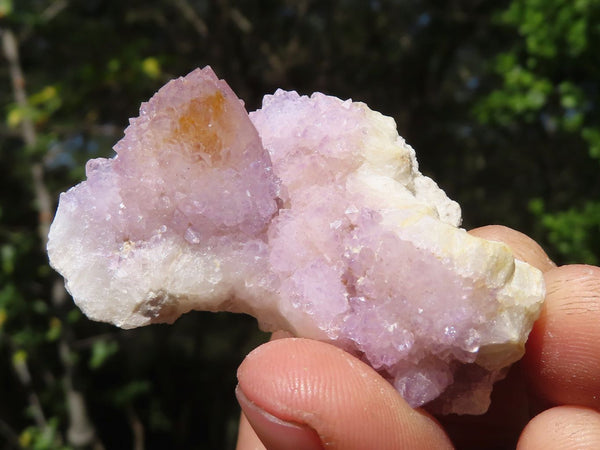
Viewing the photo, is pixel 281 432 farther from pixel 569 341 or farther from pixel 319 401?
pixel 569 341

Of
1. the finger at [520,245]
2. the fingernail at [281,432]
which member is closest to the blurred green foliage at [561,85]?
the finger at [520,245]

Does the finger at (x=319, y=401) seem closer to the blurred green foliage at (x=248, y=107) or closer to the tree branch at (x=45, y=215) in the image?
the blurred green foliage at (x=248, y=107)

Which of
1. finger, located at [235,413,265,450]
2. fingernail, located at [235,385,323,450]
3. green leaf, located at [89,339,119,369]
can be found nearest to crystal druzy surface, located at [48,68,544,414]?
fingernail, located at [235,385,323,450]

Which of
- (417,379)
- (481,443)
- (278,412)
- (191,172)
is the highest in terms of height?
(191,172)

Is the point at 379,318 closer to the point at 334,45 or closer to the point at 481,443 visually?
the point at 481,443

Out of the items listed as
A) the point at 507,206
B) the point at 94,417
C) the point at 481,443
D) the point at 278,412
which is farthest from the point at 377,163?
the point at 507,206

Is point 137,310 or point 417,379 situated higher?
point 137,310

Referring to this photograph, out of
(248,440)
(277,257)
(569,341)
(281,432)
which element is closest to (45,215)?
(248,440)

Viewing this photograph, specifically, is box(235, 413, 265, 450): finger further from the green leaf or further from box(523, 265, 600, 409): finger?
the green leaf

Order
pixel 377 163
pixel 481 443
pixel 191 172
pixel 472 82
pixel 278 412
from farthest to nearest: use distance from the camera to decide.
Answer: pixel 472 82
pixel 481 443
pixel 377 163
pixel 191 172
pixel 278 412
